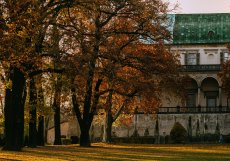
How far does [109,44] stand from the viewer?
1375 inches

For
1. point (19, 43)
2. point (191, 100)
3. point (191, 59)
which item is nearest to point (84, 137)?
point (19, 43)

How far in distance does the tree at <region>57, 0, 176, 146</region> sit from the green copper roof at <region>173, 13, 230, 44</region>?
120ft

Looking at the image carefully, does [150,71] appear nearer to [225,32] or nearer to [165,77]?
[165,77]

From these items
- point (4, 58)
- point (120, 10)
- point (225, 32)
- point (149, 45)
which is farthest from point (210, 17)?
point (4, 58)

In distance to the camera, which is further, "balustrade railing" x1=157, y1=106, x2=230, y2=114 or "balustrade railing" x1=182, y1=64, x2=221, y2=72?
"balustrade railing" x1=182, y1=64, x2=221, y2=72

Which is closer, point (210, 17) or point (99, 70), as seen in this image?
point (99, 70)

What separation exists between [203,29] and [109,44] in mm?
48115

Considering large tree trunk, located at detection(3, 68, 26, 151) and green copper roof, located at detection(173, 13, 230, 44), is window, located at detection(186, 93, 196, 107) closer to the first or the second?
green copper roof, located at detection(173, 13, 230, 44)

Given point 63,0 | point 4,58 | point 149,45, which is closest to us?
point 4,58

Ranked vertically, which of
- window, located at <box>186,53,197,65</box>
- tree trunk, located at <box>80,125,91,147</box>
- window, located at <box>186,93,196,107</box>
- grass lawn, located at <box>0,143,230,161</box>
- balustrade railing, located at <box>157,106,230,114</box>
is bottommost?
grass lawn, located at <box>0,143,230,161</box>

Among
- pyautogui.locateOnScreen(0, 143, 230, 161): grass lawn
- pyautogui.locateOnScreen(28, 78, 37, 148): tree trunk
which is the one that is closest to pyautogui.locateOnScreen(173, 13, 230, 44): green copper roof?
pyautogui.locateOnScreen(28, 78, 37, 148): tree trunk

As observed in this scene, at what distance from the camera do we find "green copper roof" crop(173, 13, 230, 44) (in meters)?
80.5

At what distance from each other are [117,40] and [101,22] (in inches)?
68.3

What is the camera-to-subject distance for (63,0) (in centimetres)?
2766
